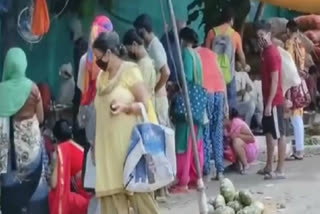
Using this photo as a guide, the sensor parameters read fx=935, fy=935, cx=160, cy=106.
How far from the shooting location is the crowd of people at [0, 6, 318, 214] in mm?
6914

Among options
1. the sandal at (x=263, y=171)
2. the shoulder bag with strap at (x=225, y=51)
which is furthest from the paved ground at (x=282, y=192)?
the shoulder bag with strap at (x=225, y=51)

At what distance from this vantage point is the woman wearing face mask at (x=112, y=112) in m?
6.87

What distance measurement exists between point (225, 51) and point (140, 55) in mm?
2333

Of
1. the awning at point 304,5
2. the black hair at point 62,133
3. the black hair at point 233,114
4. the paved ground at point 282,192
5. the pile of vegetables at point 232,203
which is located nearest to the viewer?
the black hair at point 62,133

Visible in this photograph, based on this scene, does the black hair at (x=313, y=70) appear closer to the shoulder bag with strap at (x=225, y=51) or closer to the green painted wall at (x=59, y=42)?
the green painted wall at (x=59, y=42)

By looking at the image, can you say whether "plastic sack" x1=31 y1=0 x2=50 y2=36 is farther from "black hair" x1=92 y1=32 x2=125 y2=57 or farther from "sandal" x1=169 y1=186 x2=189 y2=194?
"black hair" x1=92 y1=32 x2=125 y2=57

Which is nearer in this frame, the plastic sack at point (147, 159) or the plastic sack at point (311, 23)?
the plastic sack at point (147, 159)

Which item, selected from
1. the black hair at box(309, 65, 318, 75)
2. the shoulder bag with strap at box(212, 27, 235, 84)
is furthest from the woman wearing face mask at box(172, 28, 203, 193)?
the black hair at box(309, 65, 318, 75)

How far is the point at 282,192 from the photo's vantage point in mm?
9750

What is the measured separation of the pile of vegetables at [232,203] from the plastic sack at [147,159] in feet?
3.96

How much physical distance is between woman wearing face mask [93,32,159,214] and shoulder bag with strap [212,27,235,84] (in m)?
3.83

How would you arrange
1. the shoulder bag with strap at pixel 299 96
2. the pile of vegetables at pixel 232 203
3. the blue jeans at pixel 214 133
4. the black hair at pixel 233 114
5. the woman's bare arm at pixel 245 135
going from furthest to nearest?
the black hair at pixel 233 114
the shoulder bag with strap at pixel 299 96
the woman's bare arm at pixel 245 135
the blue jeans at pixel 214 133
the pile of vegetables at pixel 232 203

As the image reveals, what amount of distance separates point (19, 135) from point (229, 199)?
211 cm

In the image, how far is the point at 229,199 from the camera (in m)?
8.38
